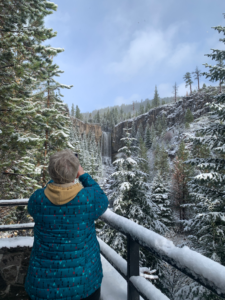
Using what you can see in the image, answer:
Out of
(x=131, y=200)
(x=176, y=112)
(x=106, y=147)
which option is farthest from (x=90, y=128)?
(x=131, y=200)

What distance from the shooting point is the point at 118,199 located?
34.2 feet

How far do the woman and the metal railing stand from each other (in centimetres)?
47

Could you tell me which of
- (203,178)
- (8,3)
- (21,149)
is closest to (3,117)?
(21,149)

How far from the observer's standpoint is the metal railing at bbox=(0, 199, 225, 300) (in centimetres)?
98

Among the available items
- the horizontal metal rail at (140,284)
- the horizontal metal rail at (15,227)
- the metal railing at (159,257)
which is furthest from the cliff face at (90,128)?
the metal railing at (159,257)

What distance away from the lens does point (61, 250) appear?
4.59ft

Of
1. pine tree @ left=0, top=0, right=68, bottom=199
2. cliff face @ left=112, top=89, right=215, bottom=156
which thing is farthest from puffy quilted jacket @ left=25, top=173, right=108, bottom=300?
cliff face @ left=112, top=89, right=215, bottom=156

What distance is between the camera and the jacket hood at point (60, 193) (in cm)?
140

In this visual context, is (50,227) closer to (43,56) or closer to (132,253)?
(132,253)

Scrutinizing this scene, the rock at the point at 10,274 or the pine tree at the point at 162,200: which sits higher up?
the rock at the point at 10,274

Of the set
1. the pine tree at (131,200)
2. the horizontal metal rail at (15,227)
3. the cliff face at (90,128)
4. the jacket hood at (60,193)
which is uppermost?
the cliff face at (90,128)

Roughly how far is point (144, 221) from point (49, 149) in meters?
7.56

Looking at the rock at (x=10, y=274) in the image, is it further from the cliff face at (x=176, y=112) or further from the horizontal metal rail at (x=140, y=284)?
the cliff face at (x=176, y=112)

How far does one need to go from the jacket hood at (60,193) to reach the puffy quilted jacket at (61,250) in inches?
0.5
